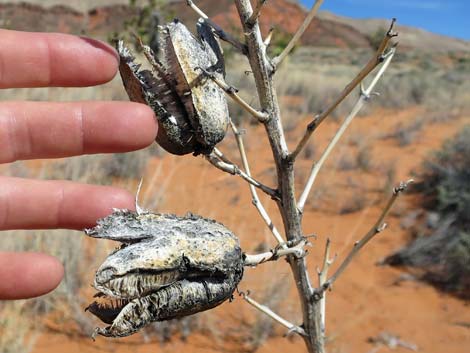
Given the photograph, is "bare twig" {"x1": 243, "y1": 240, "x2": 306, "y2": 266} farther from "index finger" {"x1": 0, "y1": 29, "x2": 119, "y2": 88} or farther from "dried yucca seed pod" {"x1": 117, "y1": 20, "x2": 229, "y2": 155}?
"index finger" {"x1": 0, "y1": 29, "x2": 119, "y2": 88}

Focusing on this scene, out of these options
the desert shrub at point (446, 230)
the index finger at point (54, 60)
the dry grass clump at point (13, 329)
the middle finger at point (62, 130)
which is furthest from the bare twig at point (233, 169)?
the desert shrub at point (446, 230)

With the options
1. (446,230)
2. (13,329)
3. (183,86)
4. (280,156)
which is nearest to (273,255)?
(280,156)

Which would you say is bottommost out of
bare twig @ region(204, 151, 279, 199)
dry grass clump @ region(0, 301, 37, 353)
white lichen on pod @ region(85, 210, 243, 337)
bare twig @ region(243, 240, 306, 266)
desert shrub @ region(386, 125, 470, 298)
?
dry grass clump @ region(0, 301, 37, 353)

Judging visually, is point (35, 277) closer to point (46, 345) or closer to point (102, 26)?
point (46, 345)

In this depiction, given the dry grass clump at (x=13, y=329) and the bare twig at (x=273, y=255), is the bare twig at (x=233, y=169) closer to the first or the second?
the bare twig at (x=273, y=255)

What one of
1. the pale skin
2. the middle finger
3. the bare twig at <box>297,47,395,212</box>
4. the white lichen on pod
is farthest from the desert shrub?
the white lichen on pod
